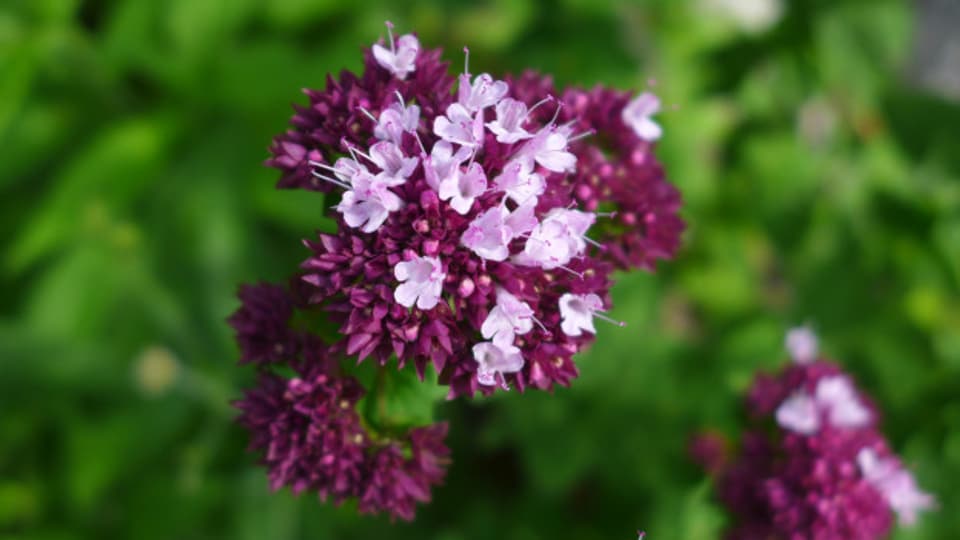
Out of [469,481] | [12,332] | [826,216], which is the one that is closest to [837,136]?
[826,216]

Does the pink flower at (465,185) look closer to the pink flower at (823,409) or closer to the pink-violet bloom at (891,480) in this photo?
the pink flower at (823,409)

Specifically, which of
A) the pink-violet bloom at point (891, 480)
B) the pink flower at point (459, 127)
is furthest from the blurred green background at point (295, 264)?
the pink flower at point (459, 127)

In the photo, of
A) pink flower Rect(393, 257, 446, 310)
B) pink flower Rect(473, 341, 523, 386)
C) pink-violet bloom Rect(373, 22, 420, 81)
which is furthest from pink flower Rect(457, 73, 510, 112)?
pink flower Rect(473, 341, 523, 386)

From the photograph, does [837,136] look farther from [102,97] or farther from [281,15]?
[102,97]

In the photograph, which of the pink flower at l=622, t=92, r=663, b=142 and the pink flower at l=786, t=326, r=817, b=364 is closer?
the pink flower at l=622, t=92, r=663, b=142

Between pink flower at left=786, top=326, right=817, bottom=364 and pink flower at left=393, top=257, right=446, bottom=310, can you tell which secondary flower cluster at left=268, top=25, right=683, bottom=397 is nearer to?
pink flower at left=393, top=257, right=446, bottom=310

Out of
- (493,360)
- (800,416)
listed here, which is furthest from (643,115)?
(800,416)
